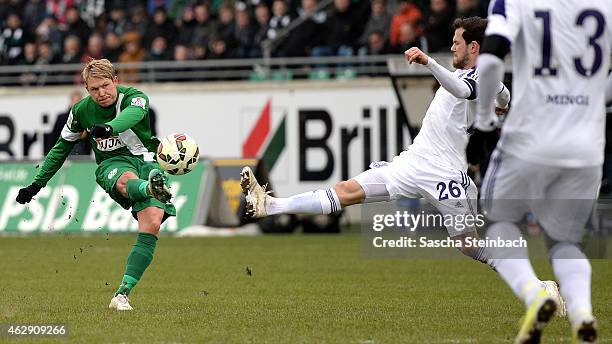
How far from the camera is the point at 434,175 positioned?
10414 millimetres

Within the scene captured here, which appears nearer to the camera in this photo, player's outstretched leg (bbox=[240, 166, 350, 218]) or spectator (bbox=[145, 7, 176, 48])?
player's outstretched leg (bbox=[240, 166, 350, 218])

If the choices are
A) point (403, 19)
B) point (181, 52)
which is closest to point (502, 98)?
point (403, 19)

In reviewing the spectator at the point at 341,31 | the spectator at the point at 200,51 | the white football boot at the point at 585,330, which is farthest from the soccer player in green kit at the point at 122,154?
the spectator at the point at 200,51

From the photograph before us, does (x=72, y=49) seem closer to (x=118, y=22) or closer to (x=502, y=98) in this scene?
(x=118, y=22)

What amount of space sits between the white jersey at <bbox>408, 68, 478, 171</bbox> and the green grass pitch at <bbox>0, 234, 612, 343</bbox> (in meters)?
1.32

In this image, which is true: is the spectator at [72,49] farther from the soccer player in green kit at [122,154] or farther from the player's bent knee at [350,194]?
the player's bent knee at [350,194]

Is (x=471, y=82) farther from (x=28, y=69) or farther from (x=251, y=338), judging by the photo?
(x=28, y=69)

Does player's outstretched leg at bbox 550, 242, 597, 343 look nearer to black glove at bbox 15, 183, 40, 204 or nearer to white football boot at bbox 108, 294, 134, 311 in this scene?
white football boot at bbox 108, 294, 134, 311

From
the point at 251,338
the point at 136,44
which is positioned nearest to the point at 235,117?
the point at 136,44

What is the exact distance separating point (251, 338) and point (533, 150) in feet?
8.32

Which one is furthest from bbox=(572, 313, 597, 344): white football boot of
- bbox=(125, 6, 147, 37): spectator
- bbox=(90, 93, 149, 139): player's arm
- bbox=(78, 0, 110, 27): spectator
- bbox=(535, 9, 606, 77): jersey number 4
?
bbox=(78, 0, 110, 27): spectator

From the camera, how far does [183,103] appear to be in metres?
25.8

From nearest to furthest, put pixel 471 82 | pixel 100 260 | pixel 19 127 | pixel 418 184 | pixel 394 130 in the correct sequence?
pixel 471 82 → pixel 418 184 → pixel 100 260 → pixel 394 130 → pixel 19 127

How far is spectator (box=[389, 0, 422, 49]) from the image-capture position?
23.6 metres
